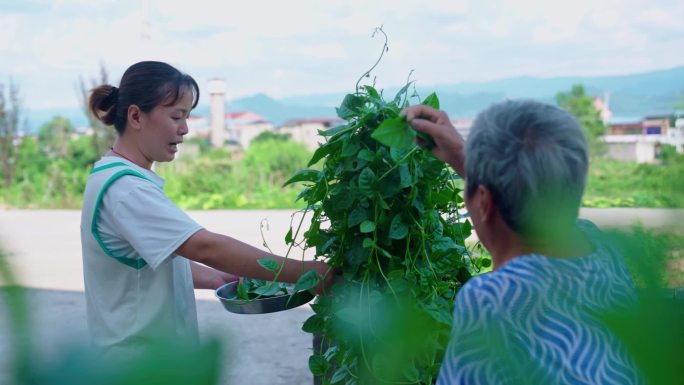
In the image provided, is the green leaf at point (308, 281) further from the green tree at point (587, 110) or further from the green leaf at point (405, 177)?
the green tree at point (587, 110)

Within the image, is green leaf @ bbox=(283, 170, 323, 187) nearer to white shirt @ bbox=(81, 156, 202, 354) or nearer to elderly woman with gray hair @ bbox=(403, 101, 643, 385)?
white shirt @ bbox=(81, 156, 202, 354)

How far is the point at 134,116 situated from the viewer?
1.72 meters

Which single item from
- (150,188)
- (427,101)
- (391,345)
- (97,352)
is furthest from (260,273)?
(97,352)

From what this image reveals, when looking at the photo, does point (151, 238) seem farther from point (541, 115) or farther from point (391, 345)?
point (391, 345)

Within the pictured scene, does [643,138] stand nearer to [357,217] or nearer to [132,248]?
[357,217]

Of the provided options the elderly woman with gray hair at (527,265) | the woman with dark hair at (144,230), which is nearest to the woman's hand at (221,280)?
the woman with dark hair at (144,230)

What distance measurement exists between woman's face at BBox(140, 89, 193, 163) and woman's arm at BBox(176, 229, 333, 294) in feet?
1.06

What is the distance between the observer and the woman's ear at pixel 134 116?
1.71m

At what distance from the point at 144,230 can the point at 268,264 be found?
254 millimetres

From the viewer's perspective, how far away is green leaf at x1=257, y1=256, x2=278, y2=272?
4.93 ft

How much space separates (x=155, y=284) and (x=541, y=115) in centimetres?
97

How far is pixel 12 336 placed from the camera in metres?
0.35

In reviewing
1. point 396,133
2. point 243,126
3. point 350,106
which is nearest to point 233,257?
point 350,106

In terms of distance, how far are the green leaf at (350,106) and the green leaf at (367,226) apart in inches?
8.6
